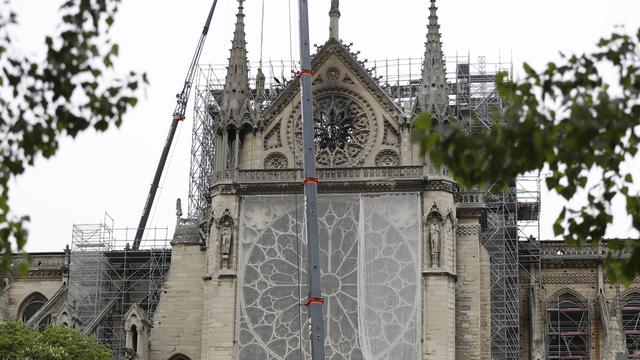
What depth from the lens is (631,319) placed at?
64.0 meters

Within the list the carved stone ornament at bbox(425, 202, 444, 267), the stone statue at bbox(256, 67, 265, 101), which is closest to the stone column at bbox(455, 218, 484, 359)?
the carved stone ornament at bbox(425, 202, 444, 267)

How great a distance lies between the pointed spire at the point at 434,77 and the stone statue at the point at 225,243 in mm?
8974

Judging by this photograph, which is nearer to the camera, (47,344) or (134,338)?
(47,344)

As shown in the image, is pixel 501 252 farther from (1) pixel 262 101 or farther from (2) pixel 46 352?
(2) pixel 46 352

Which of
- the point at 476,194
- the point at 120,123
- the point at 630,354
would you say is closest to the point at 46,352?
the point at 476,194

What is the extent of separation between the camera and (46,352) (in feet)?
168

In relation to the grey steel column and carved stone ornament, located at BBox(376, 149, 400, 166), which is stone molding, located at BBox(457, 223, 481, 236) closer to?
carved stone ornament, located at BBox(376, 149, 400, 166)

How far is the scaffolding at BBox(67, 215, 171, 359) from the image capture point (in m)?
63.1

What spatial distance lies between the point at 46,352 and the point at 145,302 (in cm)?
1368

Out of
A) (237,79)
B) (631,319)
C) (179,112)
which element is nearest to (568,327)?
(631,319)

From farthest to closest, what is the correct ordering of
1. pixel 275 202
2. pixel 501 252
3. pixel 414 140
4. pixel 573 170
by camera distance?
Result: pixel 501 252, pixel 275 202, pixel 573 170, pixel 414 140

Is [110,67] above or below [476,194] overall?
below

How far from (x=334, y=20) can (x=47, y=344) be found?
58.3ft

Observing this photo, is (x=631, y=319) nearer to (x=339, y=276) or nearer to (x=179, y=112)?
(x=339, y=276)
